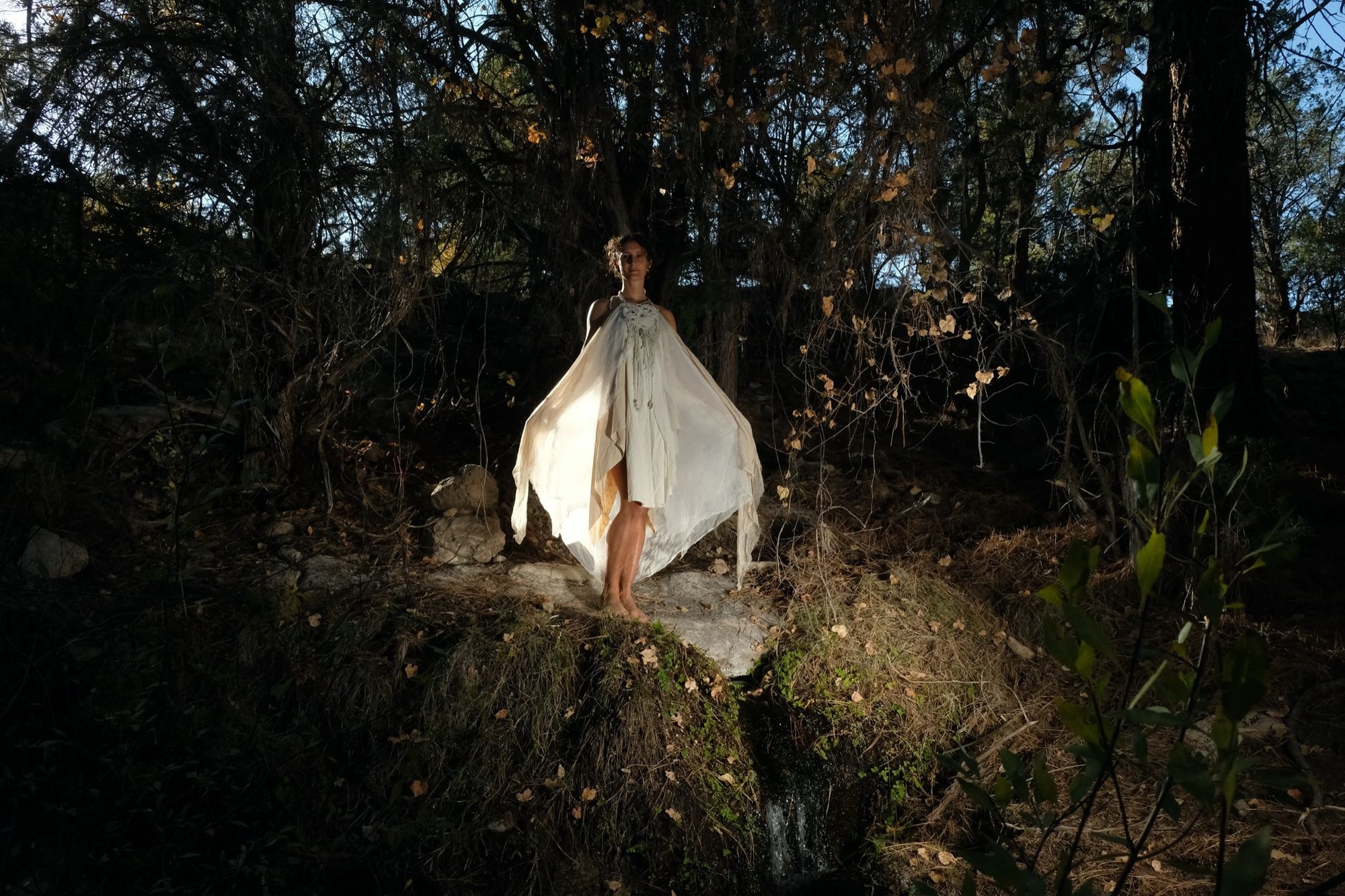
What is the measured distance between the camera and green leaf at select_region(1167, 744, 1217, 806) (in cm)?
125

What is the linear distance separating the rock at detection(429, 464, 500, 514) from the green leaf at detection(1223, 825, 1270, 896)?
4.62 metres

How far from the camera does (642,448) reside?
4.46m

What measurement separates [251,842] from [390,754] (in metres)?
0.72

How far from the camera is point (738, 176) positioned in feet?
17.4

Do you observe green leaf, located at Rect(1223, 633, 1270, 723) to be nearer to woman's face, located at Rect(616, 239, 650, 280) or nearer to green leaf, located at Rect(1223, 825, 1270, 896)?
green leaf, located at Rect(1223, 825, 1270, 896)

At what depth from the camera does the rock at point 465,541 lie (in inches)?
203

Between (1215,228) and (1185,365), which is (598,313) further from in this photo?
(1215,228)

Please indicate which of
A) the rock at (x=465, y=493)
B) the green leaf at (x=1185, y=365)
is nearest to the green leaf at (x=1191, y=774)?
the green leaf at (x=1185, y=365)

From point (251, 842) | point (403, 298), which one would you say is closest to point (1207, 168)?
point (403, 298)

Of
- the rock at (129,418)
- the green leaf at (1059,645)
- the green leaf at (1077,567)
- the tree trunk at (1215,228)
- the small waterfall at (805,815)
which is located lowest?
the small waterfall at (805,815)

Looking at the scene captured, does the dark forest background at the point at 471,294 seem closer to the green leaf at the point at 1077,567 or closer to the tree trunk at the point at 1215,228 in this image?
the tree trunk at the point at 1215,228

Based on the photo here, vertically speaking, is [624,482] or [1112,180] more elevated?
[1112,180]

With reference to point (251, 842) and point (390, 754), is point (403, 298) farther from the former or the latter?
point (251, 842)

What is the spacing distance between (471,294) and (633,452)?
269 centimetres
